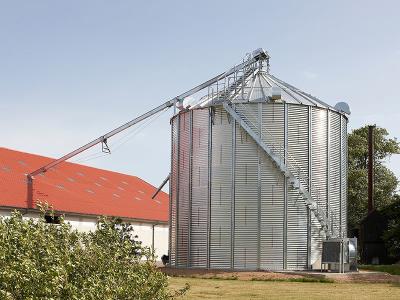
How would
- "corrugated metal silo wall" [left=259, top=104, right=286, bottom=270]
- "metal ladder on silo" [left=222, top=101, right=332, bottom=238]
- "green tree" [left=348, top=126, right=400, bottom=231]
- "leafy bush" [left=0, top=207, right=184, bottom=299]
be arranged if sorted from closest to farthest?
"leafy bush" [left=0, top=207, right=184, bottom=299] → "corrugated metal silo wall" [left=259, top=104, right=286, bottom=270] → "metal ladder on silo" [left=222, top=101, right=332, bottom=238] → "green tree" [left=348, top=126, right=400, bottom=231]

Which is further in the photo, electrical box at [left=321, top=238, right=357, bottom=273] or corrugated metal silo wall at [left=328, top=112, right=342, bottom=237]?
corrugated metal silo wall at [left=328, top=112, right=342, bottom=237]

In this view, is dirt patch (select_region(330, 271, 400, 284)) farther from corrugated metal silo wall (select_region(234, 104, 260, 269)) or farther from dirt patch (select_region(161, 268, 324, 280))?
corrugated metal silo wall (select_region(234, 104, 260, 269))

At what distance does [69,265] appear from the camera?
11062 mm

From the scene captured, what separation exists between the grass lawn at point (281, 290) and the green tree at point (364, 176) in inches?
1781

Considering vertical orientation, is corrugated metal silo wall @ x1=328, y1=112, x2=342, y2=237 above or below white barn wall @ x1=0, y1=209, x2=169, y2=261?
above

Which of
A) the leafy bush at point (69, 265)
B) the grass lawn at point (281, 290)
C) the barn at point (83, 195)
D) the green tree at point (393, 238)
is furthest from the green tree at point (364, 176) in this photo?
the leafy bush at point (69, 265)

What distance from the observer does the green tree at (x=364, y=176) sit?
3143 inches

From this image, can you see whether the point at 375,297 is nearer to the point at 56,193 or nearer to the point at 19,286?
the point at 19,286

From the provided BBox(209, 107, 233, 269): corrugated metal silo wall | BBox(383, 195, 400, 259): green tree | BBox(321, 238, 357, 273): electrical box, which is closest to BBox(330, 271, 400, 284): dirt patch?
BBox(321, 238, 357, 273): electrical box

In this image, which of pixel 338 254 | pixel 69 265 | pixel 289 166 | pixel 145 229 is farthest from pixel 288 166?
pixel 69 265

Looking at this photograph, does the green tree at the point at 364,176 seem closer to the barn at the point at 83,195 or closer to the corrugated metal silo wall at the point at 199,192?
the barn at the point at 83,195

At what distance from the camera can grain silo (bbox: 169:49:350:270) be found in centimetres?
3762

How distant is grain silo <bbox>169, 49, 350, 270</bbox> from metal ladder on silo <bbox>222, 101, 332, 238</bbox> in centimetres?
6

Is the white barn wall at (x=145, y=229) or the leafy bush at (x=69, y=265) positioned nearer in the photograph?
the leafy bush at (x=69, y=265)
